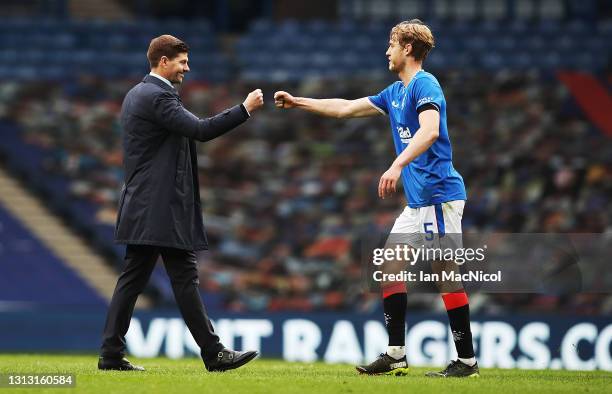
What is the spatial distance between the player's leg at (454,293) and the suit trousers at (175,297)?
144 cm

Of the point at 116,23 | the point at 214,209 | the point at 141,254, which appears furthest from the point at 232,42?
the point at 141,254

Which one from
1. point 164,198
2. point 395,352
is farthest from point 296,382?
point 164,198

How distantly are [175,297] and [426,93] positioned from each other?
6.59 ft

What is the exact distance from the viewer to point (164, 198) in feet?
23.7

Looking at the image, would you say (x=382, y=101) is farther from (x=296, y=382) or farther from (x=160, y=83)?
(x=296, y=382)

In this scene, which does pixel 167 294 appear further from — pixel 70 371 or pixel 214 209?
pixel 70 371

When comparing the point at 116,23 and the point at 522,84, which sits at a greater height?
the point at 116,23

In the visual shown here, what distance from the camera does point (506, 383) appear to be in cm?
675

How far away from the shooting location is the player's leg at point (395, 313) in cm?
725

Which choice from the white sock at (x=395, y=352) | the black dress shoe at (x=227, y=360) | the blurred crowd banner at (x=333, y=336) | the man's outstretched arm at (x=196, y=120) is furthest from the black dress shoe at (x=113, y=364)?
the blurred crowd banner at (x=333, y=336)

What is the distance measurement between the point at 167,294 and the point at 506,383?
10370mm

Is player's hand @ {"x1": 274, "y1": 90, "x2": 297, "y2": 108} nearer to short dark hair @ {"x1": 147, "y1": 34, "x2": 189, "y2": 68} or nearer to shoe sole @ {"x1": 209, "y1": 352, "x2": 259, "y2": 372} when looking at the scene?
short dark hair @ {"x1": 147, "y1": 34, "x2": 189, "y2": 68}

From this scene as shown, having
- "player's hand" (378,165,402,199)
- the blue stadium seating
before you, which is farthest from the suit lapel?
the blue stadium seating

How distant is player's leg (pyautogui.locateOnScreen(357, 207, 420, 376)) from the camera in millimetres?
7250
